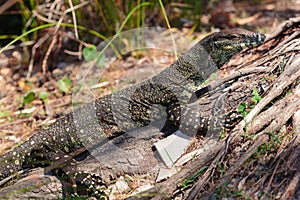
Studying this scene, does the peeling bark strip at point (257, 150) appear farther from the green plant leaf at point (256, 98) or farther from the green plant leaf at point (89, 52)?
the green plant leaf at point (89, 52)

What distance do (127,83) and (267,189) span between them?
416 centimetres

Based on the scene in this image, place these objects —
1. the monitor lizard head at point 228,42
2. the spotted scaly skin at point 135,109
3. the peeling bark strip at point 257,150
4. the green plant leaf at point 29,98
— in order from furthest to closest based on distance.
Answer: the green plant leaf at point 29,98 < the spotted scaly skin at point 135,109 < the monitor lizard head at point 228,42 < the peeling bark strip at point 257,150

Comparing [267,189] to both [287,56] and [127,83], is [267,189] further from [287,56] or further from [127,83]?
[127,83]

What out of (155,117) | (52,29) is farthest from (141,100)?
(52,29)

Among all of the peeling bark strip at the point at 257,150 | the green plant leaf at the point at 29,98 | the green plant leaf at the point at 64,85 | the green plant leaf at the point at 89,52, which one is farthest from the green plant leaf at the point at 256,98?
the green plant leaf at the point at 29,98

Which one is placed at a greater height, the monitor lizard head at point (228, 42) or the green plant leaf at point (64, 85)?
the monitor lizard head at point (228, 42)

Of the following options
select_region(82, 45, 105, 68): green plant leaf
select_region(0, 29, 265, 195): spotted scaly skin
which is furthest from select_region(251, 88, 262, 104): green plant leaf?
select_region(82, 45, 105, 68): green plant leaf

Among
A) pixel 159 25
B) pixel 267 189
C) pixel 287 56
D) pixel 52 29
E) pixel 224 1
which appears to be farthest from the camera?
pixel 224 1

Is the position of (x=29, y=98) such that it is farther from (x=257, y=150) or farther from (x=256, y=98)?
(x=257, y=150)

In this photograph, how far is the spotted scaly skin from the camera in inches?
221

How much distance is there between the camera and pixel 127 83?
7.84 metres

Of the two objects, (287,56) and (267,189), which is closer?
(267,189)

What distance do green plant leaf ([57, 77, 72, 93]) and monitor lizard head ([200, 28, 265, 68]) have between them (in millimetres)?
3379

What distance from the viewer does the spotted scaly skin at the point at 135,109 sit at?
5.62 m
